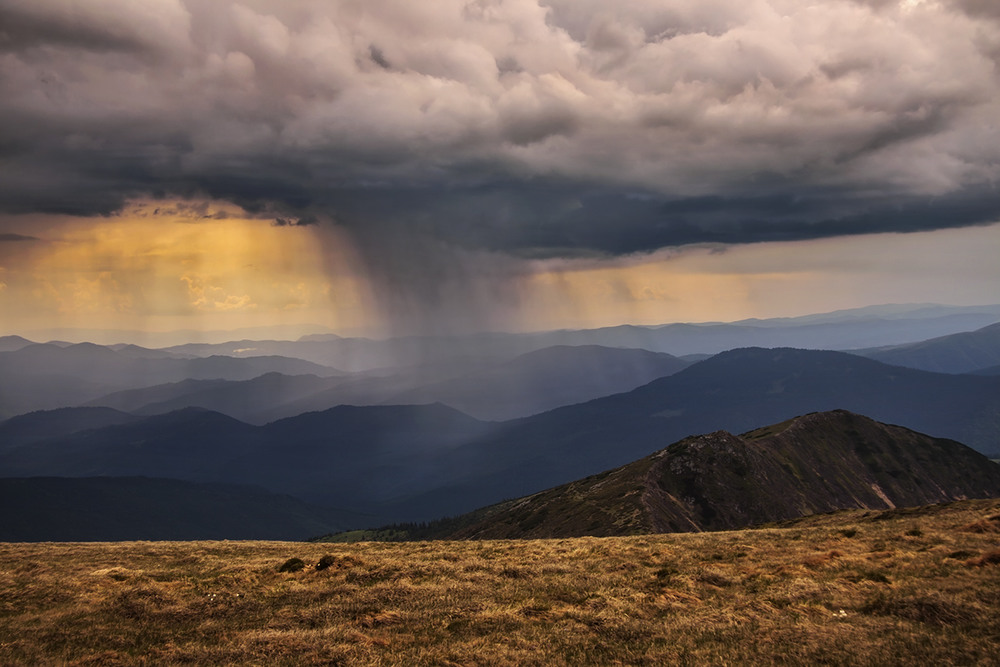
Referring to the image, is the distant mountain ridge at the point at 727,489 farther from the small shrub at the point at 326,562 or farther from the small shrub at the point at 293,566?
the small shrub at the point at 293,566

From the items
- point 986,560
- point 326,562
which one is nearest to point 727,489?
point 986,560

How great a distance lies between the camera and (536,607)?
82.5 feet


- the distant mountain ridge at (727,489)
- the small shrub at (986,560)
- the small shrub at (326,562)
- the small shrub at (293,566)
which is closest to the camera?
the small shrub at (986,560)

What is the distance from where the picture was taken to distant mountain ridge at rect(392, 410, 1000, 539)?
366 ft

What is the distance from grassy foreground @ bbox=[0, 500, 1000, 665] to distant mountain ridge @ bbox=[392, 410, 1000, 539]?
64749 millimetres

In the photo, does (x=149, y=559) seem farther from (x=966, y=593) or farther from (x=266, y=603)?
(x=966, y=593)

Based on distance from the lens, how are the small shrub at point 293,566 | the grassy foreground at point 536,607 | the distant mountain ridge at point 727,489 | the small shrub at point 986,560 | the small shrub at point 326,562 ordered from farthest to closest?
the distant mountain ridge at point 727,489, the small shrub at point 326,562, the small shrub at point 293,566, the small shrub at point 986,560, the grassy foreground at point 536,607

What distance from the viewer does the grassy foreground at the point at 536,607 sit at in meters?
19.5

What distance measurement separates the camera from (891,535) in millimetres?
38781

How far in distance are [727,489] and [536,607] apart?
388ft

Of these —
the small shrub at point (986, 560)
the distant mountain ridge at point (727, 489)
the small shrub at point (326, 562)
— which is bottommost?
the distant mountain ridge at point (727, 489)

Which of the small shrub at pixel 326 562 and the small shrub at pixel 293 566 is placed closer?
the small shrub at pixel 293 566

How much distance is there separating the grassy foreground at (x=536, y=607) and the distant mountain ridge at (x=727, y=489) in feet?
212

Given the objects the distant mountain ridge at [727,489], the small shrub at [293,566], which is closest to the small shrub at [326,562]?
the small shrub at [293,566]
